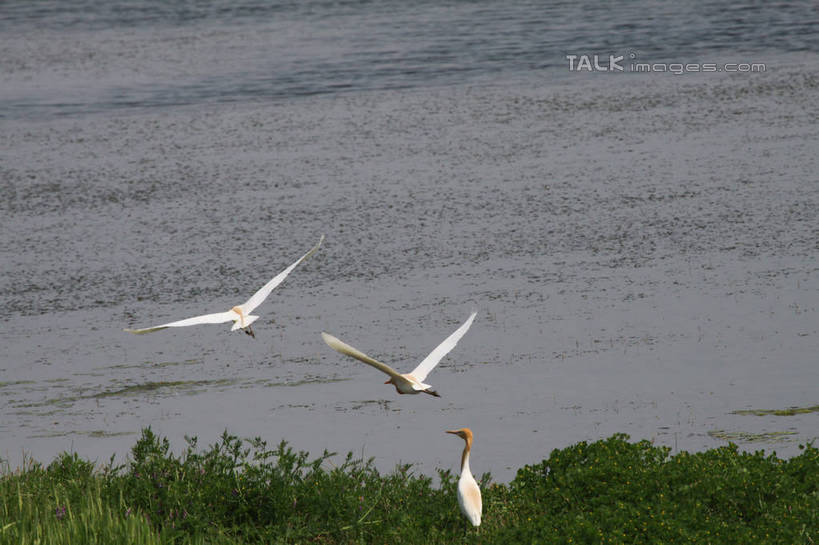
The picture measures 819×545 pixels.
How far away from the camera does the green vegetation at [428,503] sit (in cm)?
679

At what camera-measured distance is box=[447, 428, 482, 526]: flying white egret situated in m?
6.74

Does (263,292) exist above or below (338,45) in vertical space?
above

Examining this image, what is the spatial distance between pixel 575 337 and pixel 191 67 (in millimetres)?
17972

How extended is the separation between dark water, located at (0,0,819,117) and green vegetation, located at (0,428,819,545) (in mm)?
16018

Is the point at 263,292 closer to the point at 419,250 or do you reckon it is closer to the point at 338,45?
the point at 419,250

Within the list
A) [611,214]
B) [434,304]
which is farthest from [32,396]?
[611,214]

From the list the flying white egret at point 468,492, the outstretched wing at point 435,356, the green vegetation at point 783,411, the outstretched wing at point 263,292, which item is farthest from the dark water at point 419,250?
the outstretched wing at point 263,292

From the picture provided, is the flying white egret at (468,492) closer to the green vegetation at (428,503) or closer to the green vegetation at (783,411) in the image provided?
the green vegetation at (428,503)

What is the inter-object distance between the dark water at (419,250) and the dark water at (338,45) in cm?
21

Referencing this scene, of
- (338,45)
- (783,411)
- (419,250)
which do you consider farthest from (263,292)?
(338,45)

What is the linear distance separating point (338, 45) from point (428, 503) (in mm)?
22969

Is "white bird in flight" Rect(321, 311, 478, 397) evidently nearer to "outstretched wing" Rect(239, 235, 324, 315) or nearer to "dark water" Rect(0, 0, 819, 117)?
"outstretched wing" Rect(239, 235, 324, 315)

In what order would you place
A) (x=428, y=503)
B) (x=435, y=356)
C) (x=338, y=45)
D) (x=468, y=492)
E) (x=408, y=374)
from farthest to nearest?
(x=338, y=45) → (x=428, y=503) → (x=468, y=492) → (x=435, y=356) → (x=408, y=374)

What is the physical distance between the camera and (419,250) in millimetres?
13711
